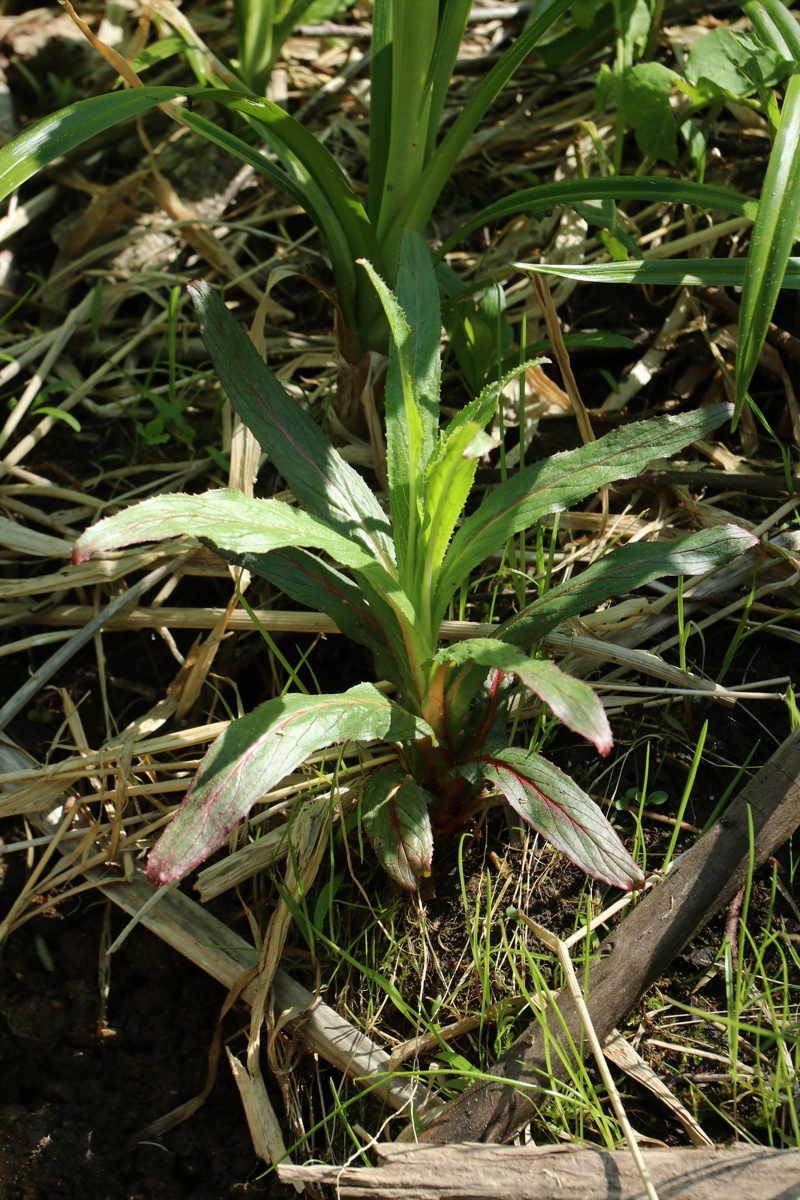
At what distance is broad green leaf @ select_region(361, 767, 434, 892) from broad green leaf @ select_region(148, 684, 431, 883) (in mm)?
117

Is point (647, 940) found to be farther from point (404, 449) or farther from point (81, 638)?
point (81, 638)

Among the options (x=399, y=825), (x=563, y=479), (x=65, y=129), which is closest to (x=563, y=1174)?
(x=399, y=825)

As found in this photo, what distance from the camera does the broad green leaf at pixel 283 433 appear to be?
1.48 meters

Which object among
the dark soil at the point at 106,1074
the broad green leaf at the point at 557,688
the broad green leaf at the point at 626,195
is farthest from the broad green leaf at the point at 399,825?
the broad green leaf at the point at 626,195

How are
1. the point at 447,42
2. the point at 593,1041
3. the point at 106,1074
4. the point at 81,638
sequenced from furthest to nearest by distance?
1. the point at 81,638
2. the point at 447,42
3. the point at 106,1074
4. the point at 593,1041

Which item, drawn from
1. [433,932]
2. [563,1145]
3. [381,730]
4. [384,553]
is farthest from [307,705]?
[563,1145]

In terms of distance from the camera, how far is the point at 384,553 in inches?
58.1

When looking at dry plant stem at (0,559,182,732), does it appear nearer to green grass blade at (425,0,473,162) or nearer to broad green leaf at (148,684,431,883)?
broad green leaf at (148,684,431,883)

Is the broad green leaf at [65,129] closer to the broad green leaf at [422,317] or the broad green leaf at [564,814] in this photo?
the broad green leaf at [422,317]

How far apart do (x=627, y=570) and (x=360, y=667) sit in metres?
0.65

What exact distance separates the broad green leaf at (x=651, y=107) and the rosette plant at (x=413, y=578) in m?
0.74

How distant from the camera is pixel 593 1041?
123 cm

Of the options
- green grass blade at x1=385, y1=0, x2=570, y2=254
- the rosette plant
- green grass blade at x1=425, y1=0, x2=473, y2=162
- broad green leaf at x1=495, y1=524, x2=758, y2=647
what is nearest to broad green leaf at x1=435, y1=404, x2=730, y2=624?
the rosette plant

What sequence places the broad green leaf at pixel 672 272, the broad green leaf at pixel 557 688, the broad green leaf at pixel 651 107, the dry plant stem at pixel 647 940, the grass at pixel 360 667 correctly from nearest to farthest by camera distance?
the broad green leaf at pixel 557 688, the dry plant stem at pixel 647 940, the grass at pixel 360 667, the broad green leaf at pixel 672 272, the broad green leaf at pixel 651 107
